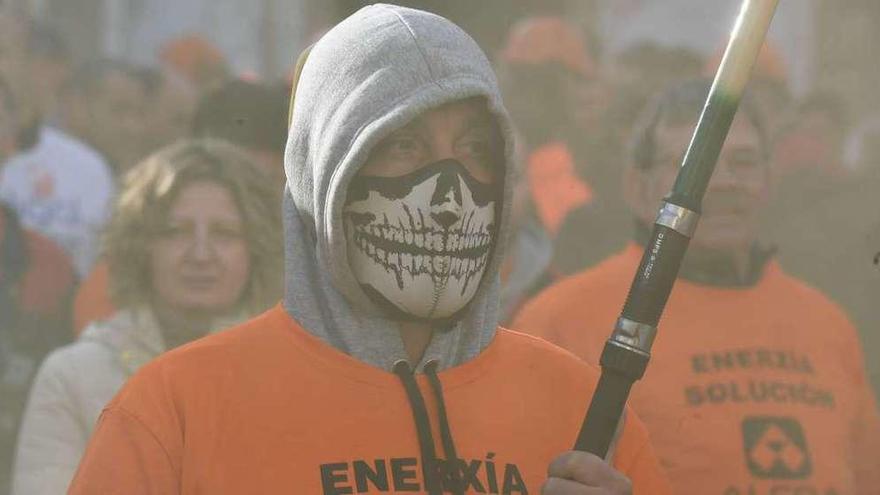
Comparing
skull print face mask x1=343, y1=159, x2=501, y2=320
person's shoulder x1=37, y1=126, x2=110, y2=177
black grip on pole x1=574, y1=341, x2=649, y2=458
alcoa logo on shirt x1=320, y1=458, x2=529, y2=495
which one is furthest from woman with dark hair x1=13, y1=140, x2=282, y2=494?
person's shoulder x1=37, y1=126, x2=110, y2=177

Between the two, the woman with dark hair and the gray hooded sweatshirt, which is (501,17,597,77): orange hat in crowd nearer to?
the woman with dark hair

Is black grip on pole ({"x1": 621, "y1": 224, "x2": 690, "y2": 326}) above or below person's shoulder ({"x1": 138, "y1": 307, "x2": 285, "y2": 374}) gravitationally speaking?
above

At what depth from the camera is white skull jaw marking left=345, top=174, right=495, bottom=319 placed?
3.81 m

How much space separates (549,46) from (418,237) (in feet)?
19.4

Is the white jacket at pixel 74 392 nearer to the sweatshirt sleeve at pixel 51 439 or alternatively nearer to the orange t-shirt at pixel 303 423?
the sweatshirt sleeve at pixel 51 439

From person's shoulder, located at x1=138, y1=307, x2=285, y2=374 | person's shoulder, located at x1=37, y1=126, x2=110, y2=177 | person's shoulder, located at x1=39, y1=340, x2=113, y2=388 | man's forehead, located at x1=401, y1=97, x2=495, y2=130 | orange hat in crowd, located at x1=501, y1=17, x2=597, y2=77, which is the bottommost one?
person's shoulder, located at x1=39, y1=340, x2=113, y2=388

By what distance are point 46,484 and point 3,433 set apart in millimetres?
1857

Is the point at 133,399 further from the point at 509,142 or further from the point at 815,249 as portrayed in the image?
the point at 815,249

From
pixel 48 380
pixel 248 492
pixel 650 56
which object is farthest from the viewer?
pixel 650 56

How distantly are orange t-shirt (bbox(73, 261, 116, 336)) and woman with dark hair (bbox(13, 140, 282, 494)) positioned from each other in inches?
24.7

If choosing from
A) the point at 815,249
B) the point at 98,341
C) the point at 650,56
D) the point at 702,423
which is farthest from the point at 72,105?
the point at 702,423

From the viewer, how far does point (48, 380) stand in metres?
5.93

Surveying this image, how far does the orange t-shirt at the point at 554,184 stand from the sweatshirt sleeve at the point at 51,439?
318 cm

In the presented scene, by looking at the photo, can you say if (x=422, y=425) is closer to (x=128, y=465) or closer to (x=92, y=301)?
(x=128, y=465)
